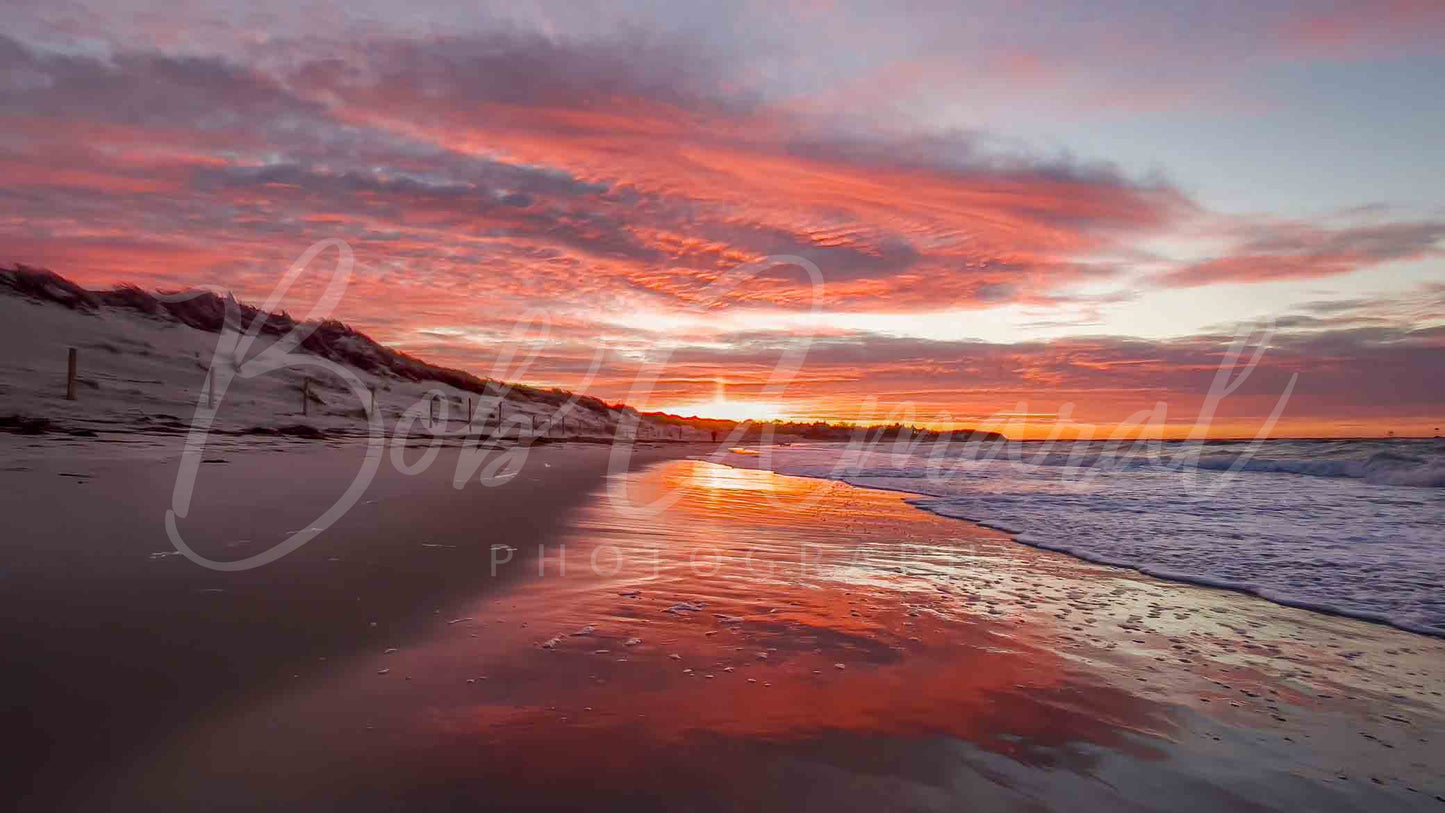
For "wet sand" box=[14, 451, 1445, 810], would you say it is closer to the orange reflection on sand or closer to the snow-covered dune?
the orange reflection on sand

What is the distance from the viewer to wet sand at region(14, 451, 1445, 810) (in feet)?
8.07

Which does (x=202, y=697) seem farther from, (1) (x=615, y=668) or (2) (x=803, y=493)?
(2) (x=803, y=493)

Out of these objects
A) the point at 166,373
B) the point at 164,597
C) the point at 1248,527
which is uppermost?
the point at 166,373

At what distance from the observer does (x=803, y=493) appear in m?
16.0

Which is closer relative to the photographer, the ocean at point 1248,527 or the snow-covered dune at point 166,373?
the ocean at point 1248,527

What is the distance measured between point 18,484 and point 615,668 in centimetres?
728

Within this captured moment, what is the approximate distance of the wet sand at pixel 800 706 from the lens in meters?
2.46

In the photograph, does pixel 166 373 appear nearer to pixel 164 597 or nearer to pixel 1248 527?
pixel 164 597

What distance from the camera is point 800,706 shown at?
3.29 m

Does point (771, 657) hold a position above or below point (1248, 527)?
above

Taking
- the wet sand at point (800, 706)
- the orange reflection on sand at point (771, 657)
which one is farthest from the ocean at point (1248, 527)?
the orange reflection on sand at point (771, 657)

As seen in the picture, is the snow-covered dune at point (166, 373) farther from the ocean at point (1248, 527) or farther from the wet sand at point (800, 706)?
the ocean at point (1248, 527)

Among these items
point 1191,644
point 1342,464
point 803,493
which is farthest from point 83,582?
point 1342,464

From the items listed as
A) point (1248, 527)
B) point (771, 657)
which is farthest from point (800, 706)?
point (1248, 527)
